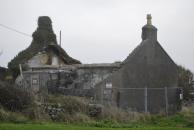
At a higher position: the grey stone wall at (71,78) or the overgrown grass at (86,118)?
the grey stone wall at (71,78)

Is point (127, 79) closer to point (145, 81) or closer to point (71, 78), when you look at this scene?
point (145, 81)

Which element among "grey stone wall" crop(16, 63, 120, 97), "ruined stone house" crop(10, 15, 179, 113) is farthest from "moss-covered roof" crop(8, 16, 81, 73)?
"grey stone wall" crop(16, 63, 120, 97)

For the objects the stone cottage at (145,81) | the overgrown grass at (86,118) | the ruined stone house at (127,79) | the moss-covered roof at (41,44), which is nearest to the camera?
the overgrown grass at (86,118)

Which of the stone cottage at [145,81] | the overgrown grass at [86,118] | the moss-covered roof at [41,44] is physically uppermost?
the moss-covered roof at [41,44]

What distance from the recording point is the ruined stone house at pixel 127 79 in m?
35.4

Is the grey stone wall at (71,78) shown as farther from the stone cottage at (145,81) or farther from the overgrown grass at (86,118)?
the overgrown grass at (86,118)

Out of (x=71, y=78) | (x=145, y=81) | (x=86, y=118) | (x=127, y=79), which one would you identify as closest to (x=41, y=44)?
(x=71, y=78)

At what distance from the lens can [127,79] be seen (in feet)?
122

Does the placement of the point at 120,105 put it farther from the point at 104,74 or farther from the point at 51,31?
the point at 51,31

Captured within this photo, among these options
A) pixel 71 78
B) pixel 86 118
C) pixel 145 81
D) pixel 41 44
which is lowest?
pixel 86 118

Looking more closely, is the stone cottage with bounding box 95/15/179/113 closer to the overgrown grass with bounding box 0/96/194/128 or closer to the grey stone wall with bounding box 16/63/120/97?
the grey stone wall with bounding box 16/63/120/97

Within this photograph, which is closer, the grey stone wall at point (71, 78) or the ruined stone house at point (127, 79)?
the ruined stone house at point (127, 79)

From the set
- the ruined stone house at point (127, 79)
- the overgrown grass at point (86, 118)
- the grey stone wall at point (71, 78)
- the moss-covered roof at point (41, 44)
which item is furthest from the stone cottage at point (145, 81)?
the moss-covered roof at point (41, 44)

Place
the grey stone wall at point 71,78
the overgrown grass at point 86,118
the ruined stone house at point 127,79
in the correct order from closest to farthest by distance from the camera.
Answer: the overgrown grass at point 86,118 < the ruined stone house at point 127,79 < the grey stone wall at point 71,78
